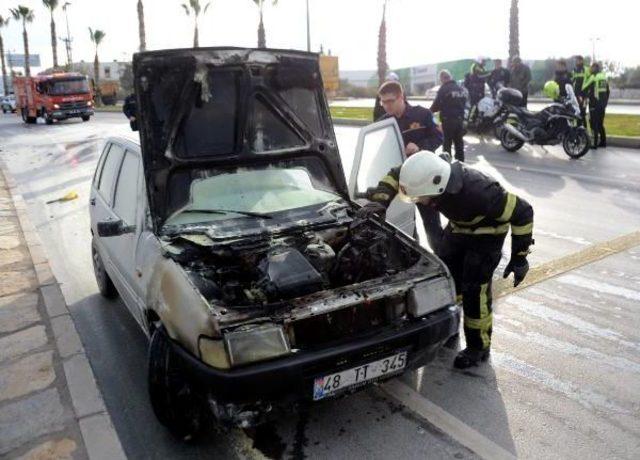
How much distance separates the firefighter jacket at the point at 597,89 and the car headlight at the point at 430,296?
10.4 metres

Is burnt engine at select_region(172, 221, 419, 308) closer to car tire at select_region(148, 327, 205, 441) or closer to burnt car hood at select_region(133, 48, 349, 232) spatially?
car tire at select_region(148, 327, 205, 441)

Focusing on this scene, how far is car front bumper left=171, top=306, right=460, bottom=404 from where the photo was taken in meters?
2.64

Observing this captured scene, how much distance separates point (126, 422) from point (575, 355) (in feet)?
9.34

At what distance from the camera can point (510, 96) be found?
12125 mm

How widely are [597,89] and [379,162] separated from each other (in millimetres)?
9381

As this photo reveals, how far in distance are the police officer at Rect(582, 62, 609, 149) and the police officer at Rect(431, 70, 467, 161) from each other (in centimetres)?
361

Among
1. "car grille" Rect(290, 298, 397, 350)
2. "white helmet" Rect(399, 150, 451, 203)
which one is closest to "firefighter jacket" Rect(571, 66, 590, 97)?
"white helmet" Rect(399, 150, 451, 203)

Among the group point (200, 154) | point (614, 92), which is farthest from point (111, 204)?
point (614, 92)

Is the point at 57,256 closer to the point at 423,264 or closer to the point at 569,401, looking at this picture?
the point at 423,264

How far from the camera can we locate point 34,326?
4473 mm

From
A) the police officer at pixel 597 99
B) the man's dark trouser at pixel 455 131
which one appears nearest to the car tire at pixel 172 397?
the man's dark trouser at pixel 455 131

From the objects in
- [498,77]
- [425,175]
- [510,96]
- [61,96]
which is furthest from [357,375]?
[61,96]

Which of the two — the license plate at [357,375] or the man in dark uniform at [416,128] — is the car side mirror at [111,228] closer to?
the license plate at [357,375]

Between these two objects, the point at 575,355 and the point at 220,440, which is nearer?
the point at 220,440
